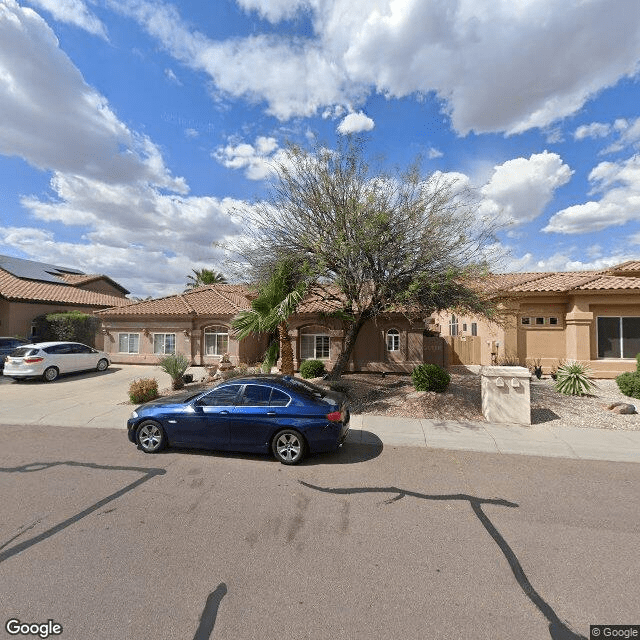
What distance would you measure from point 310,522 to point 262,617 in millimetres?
1439

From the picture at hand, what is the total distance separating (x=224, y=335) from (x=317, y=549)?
1496 cm

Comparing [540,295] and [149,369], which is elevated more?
[540,295]

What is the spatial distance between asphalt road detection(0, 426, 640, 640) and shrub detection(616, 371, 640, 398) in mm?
6365

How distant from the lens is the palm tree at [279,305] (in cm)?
962

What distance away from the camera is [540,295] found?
15008mm

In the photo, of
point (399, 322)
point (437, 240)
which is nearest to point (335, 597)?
point (437, 240)

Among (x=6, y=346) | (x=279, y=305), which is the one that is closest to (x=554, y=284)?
(x=279, y=305)

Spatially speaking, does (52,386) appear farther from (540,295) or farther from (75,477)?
(540,295)

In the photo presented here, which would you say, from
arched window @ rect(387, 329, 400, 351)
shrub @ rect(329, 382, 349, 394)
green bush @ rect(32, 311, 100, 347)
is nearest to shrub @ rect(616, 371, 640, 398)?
arched window @ rect(387, 329, 400, 351)

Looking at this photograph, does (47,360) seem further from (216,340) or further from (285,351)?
(285,351)

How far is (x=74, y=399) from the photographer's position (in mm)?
10898

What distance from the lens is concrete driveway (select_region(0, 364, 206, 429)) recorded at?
8.75 m

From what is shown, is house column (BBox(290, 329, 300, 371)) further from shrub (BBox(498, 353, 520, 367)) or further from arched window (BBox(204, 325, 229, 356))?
shrub (BBox(498, 353, 520, 367))

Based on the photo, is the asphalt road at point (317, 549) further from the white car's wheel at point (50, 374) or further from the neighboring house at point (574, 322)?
the white car's wheel at point (50, 374)
